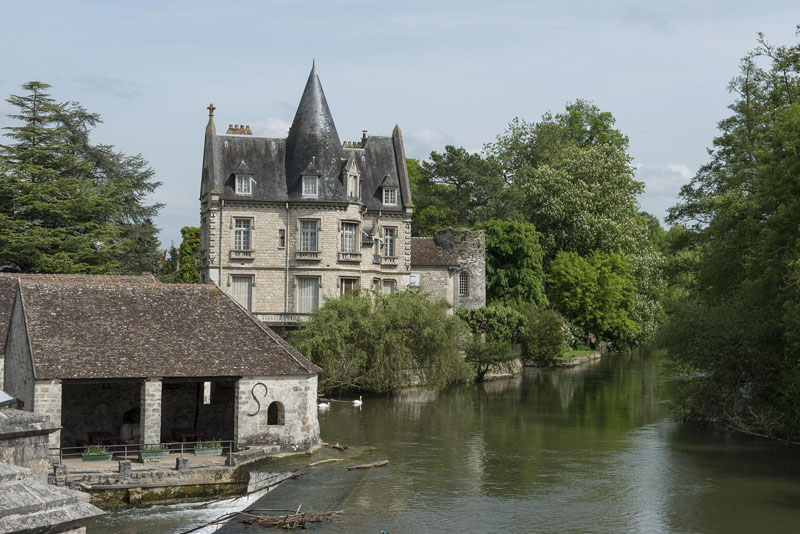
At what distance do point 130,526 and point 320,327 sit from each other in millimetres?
21089

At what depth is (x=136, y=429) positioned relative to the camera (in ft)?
88.1

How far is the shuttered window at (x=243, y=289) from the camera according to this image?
153ft

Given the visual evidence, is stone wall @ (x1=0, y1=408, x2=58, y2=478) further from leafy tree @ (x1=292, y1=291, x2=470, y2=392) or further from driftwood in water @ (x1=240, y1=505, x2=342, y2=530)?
leafy tree @ (x1=292, y1=291, x2=470, y2=392)

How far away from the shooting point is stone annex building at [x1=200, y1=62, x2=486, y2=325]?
153ft

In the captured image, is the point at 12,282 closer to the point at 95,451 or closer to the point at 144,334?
the point at 144,334

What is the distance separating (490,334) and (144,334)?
29848mm

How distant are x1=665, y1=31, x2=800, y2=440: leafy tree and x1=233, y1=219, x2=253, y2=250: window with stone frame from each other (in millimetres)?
23403

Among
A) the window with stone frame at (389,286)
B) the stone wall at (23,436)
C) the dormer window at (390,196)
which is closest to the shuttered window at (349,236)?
the dormer window at (390,196)

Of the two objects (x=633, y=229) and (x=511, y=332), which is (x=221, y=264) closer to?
(x=511, y=332)

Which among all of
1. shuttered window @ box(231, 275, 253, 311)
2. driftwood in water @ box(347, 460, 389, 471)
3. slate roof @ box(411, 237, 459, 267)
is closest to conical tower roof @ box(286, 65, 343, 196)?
shuttered window @ box(231, 275, 253, 311)

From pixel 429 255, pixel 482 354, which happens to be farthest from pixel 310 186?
pixel 482 354

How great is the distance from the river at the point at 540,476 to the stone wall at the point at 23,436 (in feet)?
39.0

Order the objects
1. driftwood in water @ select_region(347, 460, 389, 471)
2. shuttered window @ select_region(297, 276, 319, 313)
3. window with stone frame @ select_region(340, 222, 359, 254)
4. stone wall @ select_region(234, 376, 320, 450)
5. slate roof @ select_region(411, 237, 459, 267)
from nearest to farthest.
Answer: driftwood in water @ select_region(347, 460, 389, 471) < stone wall @ select_region(234, 376, 320, 450) < shuttered window @ select_region(297, 276, 319, 313) < window with stone frame @ select_region(340, 222, 359, 254) < slate roof @ select_region(411, 237, 459, 267)

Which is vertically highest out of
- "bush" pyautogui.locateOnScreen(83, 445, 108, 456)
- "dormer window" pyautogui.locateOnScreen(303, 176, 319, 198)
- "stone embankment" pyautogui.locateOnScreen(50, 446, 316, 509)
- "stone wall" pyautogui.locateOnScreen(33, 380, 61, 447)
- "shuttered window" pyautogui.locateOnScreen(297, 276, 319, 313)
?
"dormer window" pyautogui.locateOnScreen(303, 176, 319, 198)
